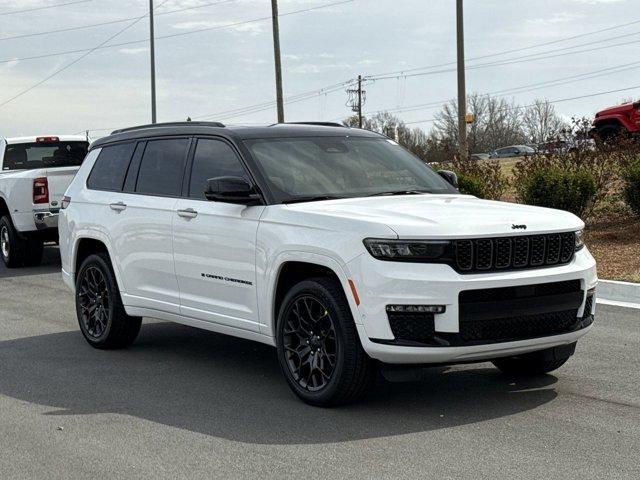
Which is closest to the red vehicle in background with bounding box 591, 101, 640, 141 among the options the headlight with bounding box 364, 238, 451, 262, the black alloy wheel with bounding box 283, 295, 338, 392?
the black alloy wheel with bounding box 283, 295, 338, 392

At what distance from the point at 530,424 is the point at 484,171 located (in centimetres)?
1617

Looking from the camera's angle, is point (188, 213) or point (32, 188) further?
point (32, 188)

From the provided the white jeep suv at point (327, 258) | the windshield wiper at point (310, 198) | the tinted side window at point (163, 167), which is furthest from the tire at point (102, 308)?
the windshield wiper at point (310, 198)

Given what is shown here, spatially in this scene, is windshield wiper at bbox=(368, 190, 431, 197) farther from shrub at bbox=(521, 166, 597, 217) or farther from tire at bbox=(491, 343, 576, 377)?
shrub at bbox=(521, 166, 597, 217)

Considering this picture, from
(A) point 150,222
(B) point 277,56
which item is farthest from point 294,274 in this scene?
(B) point 277,56

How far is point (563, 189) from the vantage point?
16750mm

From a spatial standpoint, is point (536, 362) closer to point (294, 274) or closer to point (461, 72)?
point (294, 274)

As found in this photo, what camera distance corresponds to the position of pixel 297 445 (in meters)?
5.71

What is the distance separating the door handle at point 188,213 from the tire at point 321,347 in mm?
1248

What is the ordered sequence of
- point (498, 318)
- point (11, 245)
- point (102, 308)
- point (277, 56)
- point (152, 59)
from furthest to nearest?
point (152, 59)
point (277, 56)
point (11, 245)
point (102, 308)
point (498, 318)

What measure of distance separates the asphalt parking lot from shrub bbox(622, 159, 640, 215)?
8232 mm

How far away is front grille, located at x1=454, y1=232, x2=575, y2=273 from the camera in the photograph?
5.99m

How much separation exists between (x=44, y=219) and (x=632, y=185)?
9.43 metres

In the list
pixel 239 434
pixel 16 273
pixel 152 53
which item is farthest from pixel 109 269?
pixel 152 53
